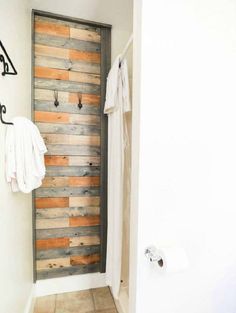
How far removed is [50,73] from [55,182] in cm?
104

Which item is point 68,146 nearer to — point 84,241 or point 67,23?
point 84,241

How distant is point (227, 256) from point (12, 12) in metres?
1.89

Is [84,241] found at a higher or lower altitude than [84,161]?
lower

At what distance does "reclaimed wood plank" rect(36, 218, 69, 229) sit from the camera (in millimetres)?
1863

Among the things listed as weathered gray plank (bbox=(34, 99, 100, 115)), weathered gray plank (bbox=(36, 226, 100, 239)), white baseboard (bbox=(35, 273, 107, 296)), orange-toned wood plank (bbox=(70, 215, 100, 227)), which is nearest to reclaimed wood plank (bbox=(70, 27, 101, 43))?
weathered gray plank (bbox=(34, 99, 100, 115))

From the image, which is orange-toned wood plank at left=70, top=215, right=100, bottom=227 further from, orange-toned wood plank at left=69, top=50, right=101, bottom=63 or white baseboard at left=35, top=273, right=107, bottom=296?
orange-toned wood plank at left=69, top=50, right=101, bottom=63

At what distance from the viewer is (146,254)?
90cm

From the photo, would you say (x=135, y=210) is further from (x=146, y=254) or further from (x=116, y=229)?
(x=116, y=229)

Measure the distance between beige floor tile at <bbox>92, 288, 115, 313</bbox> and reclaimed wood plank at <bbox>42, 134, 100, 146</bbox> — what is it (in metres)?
1.46

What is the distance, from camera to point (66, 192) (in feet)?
6.29

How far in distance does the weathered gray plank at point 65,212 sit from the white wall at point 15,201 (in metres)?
0.16

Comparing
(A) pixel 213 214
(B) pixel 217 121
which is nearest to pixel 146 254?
(A) pixel 213 214

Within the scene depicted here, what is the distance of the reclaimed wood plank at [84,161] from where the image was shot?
1.93m

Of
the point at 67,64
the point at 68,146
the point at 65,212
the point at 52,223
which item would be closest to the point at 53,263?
the point at 52,223
